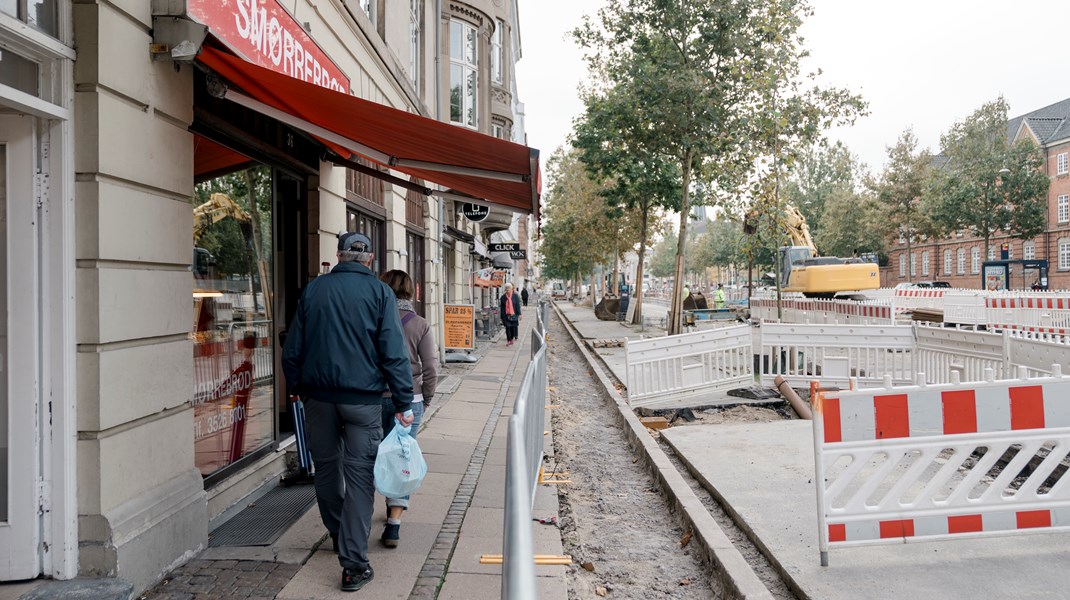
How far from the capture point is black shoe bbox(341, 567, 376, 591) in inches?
156

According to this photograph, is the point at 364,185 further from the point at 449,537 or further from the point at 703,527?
the point at 703,527

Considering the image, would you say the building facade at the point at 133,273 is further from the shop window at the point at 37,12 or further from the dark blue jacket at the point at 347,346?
the dark blue jacket at the point at 347,346

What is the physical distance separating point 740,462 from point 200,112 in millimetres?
5099

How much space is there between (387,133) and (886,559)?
13.6 feet

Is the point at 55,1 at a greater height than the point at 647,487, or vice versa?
the point at 55,1

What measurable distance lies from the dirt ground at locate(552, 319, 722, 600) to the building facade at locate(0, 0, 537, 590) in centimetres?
232

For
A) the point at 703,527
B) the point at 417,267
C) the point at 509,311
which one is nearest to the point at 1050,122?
the point at 509,311

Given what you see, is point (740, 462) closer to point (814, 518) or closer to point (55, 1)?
point (814, 518)

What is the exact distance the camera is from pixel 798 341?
1093 cm

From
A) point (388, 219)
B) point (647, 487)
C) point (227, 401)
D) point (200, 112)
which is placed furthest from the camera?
point (388, 219)

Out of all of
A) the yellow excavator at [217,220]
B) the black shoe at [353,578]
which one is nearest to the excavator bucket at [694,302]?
the yellow excavator at [217,220]

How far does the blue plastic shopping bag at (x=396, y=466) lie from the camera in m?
4.10

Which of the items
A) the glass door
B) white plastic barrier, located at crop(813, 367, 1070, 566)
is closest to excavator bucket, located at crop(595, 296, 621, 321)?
white plastic barrier, located at crop(813, 367, 1070, 566)

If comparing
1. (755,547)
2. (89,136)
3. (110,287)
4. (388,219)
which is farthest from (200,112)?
A: (388,219)
